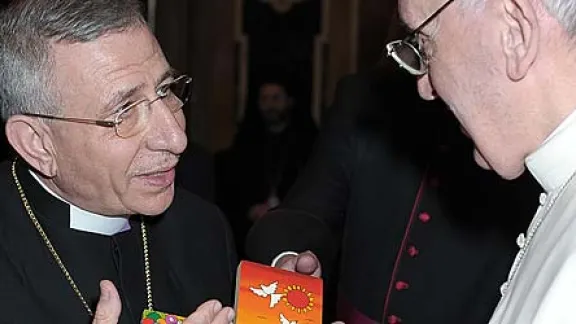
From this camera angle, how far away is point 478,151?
69.7 inches

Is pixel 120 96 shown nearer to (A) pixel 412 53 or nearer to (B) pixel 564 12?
(A) pixel 412 53

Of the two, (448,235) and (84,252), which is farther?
(448,235)

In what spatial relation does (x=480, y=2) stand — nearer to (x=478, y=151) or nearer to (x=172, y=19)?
(x=478, y=151)

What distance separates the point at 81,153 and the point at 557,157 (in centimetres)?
106

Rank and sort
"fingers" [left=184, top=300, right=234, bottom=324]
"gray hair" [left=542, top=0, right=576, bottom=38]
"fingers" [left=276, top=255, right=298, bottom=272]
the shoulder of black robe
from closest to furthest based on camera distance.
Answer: "gray hair" [left=542, top=0, right=576, bottom=38], "fingers" [left=184, top=300, right=234, bottom=324], "fingers" [left=276, top=255, right=298, bottom=272], the shoulder of black robe

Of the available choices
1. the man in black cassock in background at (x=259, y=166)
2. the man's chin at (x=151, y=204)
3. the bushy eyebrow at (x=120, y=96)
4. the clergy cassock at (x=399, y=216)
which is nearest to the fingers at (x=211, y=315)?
the man's chin at (x=151, y=204)

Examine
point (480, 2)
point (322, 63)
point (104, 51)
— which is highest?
point (480, 2)

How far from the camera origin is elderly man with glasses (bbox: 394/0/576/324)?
1544mm

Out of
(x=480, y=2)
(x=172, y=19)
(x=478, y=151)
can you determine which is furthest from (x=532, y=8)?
(x=172, y=19)

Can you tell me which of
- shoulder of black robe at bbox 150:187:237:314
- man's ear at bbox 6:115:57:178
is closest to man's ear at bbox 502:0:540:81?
man's ear at bbox 6:115:57:178

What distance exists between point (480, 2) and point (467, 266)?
1242 mm

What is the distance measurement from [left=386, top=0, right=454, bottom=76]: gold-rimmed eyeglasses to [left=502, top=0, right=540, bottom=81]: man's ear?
157mm

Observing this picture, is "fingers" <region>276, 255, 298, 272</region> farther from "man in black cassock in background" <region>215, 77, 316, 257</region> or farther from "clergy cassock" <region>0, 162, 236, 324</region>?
"man in black cassock in background" <region>215, 77, 316, 257</region>

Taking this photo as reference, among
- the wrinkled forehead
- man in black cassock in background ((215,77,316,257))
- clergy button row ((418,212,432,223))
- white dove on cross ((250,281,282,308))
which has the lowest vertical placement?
man in black cassock in background ((215,77,316,257))
